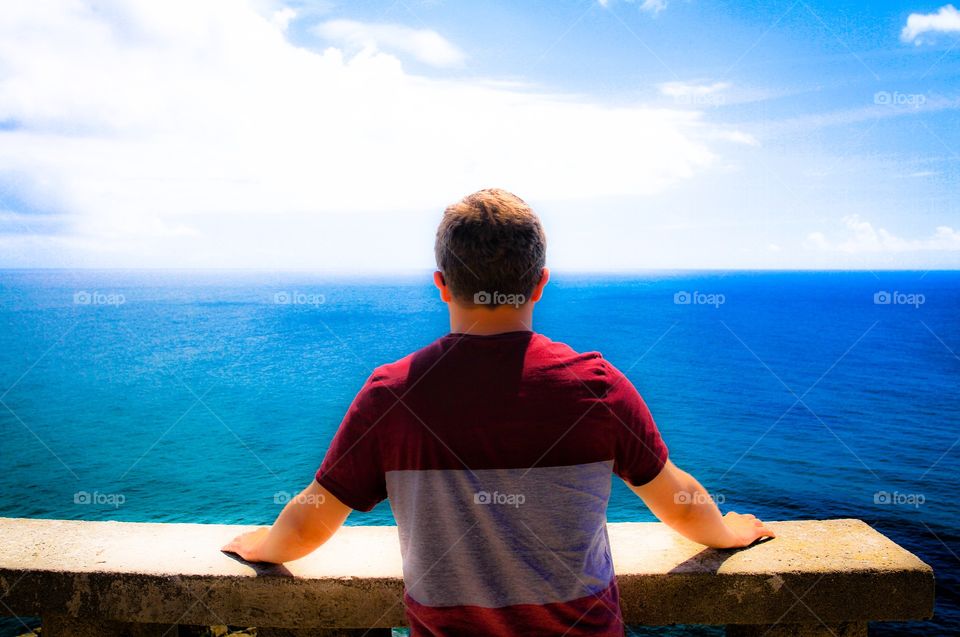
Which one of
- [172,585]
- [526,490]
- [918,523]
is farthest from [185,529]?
[918,523]

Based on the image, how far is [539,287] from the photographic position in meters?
1.65

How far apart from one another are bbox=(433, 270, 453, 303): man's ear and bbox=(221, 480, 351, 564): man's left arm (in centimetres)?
57

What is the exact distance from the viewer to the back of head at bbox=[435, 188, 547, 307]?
152cm

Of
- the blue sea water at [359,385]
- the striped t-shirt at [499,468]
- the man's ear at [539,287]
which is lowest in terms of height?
the blue sea water at [359,385]

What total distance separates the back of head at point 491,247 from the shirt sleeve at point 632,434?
314mm

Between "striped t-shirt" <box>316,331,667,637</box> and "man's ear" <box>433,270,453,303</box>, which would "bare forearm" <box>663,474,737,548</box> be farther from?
"man's ear" <box>433,270,453,303</box>

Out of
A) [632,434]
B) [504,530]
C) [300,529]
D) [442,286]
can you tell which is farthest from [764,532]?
[300,529]

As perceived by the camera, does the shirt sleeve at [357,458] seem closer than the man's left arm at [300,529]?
Yes

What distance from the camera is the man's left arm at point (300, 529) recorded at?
1.68 m

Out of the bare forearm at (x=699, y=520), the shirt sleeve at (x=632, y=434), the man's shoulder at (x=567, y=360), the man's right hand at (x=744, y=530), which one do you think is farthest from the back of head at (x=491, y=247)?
the man's right hand at (x=744, y=530)

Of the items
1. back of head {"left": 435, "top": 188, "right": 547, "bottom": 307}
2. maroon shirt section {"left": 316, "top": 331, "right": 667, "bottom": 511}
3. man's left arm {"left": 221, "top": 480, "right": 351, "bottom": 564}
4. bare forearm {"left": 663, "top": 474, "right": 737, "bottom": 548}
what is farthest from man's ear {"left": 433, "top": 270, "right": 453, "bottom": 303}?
bare forearm {"left": 663, "top": 474, "right": 737, "bottom": 548}

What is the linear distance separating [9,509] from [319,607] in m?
31.5

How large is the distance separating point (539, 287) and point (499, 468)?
476 mm

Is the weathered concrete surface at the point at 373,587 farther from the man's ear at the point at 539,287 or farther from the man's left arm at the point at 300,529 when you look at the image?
the man's ear at the point at 539,287
